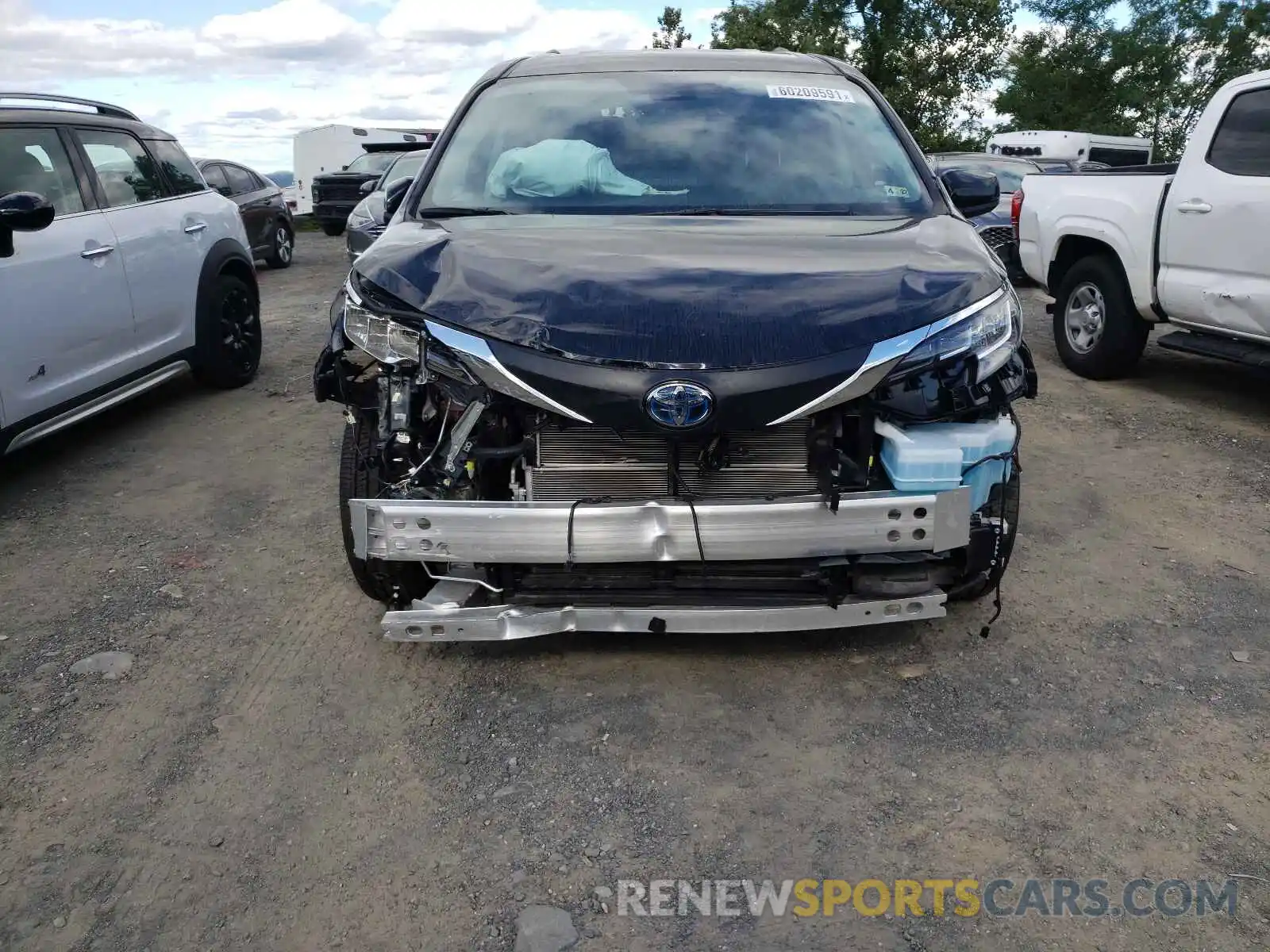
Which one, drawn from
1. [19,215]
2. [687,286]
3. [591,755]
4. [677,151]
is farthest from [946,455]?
[19,215]

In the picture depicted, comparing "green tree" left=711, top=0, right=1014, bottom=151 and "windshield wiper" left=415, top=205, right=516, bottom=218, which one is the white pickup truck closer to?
"windshield wiper" left=415, top=205, right=516, bottom=218

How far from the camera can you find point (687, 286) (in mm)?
2953

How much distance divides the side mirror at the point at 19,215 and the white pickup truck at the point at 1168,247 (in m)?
6.23

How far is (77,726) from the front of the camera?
3125 millimetres

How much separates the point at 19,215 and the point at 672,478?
3.41 meters

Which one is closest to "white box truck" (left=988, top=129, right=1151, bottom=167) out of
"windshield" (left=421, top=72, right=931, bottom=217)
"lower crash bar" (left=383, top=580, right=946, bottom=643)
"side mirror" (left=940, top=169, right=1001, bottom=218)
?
"side mirror" (left=940, top=169, right=1001, bottom=218)

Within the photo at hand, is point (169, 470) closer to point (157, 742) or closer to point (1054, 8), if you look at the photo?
point (157, 742)

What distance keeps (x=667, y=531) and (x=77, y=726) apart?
188 cm

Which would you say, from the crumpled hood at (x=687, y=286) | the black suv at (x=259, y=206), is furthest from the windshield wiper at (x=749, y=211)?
the black suv at (x=259, y=206)

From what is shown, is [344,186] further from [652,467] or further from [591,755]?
[591,755]

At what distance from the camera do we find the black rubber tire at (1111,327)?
714cm

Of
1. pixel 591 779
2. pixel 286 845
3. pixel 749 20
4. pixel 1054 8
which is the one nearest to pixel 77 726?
pixel 286 845

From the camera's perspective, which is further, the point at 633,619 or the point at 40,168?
the point at 40,168

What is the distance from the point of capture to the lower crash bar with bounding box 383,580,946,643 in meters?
3.05
